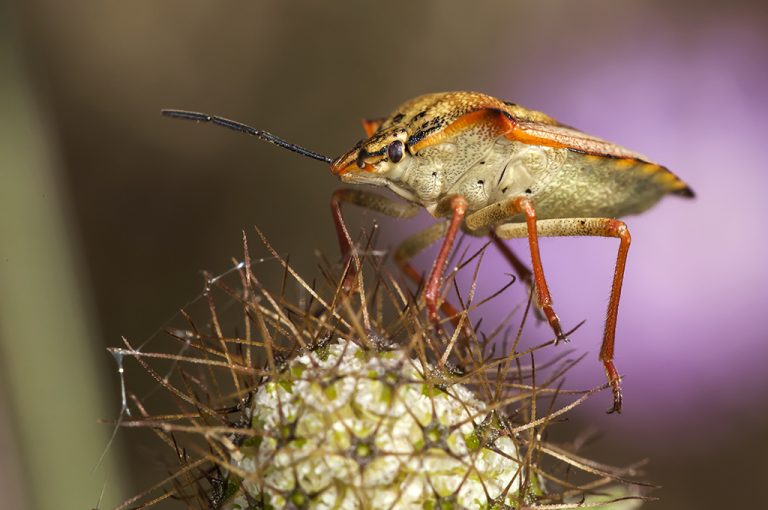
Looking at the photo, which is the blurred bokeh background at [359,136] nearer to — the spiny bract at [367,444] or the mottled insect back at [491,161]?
the mottled insect back at [491,161]

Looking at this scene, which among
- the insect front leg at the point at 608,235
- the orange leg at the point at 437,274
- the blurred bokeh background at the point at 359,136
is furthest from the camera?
the blurred bokeh background at the point at 359,136

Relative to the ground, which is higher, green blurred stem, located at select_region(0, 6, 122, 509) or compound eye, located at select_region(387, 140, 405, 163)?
compound eye, located at select_region(387, 140, 405, 163)

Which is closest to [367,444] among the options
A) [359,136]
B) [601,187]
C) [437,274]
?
[437,274]

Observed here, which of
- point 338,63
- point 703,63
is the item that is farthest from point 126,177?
point 703,63

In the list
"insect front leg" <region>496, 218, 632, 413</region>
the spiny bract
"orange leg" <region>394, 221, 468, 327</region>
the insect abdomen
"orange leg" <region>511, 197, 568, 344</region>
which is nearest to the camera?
the spiny bract

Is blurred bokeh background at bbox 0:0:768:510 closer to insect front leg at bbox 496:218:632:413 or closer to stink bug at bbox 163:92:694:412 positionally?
stink bug at bbox 163:92:694:412

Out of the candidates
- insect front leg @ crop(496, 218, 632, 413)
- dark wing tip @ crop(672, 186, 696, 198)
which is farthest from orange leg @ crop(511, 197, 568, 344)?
dark wing tip @ crop(672, 186, 696, 198)

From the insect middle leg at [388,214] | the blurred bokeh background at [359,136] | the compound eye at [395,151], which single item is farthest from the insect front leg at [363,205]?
the blurred bokeh background at [359,136]

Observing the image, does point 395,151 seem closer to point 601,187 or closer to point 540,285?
point 540,285

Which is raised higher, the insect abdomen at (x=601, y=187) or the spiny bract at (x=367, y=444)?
the insect abdomen at (x=601, y=187)
